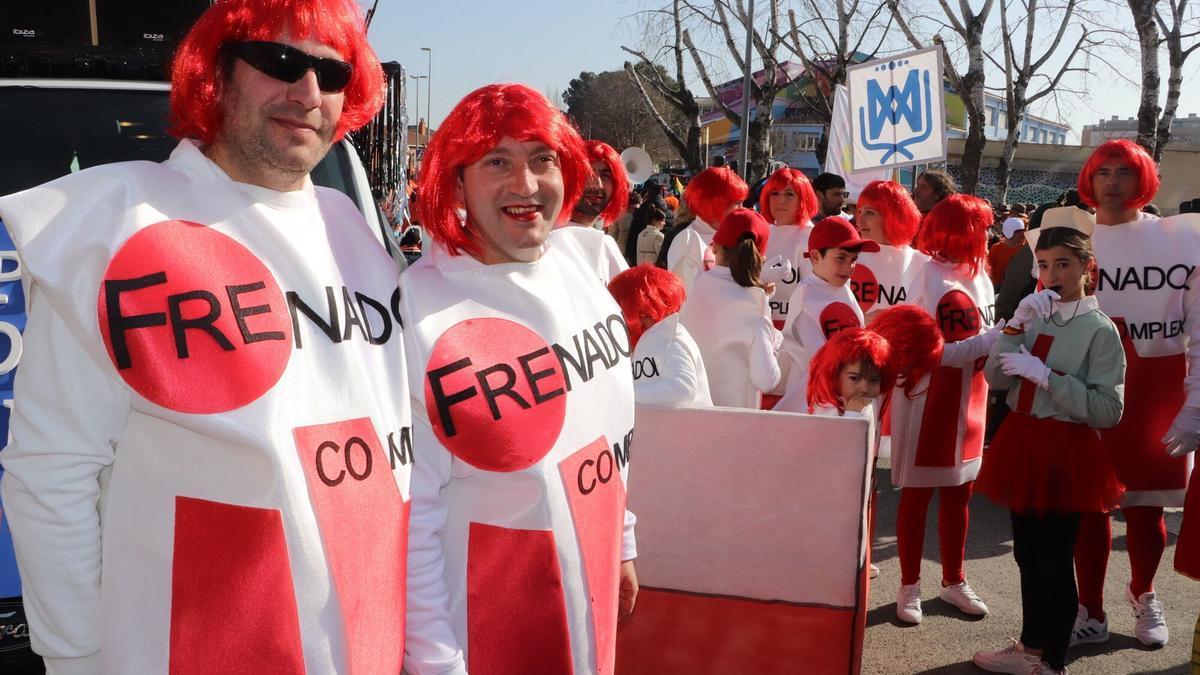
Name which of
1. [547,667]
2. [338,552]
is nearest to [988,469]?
[547,667]

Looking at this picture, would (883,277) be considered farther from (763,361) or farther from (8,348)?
(8,348)

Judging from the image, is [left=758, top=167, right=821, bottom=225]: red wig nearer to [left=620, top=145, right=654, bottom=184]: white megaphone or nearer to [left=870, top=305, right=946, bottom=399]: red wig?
[left=870, top=305, right=946, bottom=399]: red wig

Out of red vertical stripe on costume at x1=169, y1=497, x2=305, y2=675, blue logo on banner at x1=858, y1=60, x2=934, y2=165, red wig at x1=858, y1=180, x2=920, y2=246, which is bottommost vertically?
red vertical stripe on costume at x1=169, y1=497, x2=305, y2=675

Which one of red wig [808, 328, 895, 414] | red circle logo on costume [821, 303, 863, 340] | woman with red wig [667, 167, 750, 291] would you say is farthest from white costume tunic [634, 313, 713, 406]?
woman with red wig [667, 167, 750, 291]

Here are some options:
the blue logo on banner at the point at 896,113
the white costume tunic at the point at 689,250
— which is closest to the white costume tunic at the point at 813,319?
the white costume tunic at the point at 689,250

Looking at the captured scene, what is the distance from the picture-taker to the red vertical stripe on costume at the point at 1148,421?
424 centimetres

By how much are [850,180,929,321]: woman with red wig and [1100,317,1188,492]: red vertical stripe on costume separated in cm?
121

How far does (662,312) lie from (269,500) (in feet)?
6.68

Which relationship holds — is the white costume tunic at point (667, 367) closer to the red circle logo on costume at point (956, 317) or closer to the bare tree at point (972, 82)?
the red circle logo on costume at point (956, 317)

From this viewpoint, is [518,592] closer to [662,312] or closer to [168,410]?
[168,410]

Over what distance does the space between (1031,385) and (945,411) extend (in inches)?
27.3

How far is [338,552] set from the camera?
1.65 meters

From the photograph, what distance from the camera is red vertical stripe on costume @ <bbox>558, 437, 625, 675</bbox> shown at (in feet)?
6.61

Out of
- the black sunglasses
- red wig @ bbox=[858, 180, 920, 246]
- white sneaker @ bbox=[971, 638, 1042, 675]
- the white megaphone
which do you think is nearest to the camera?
the black sunglasses
